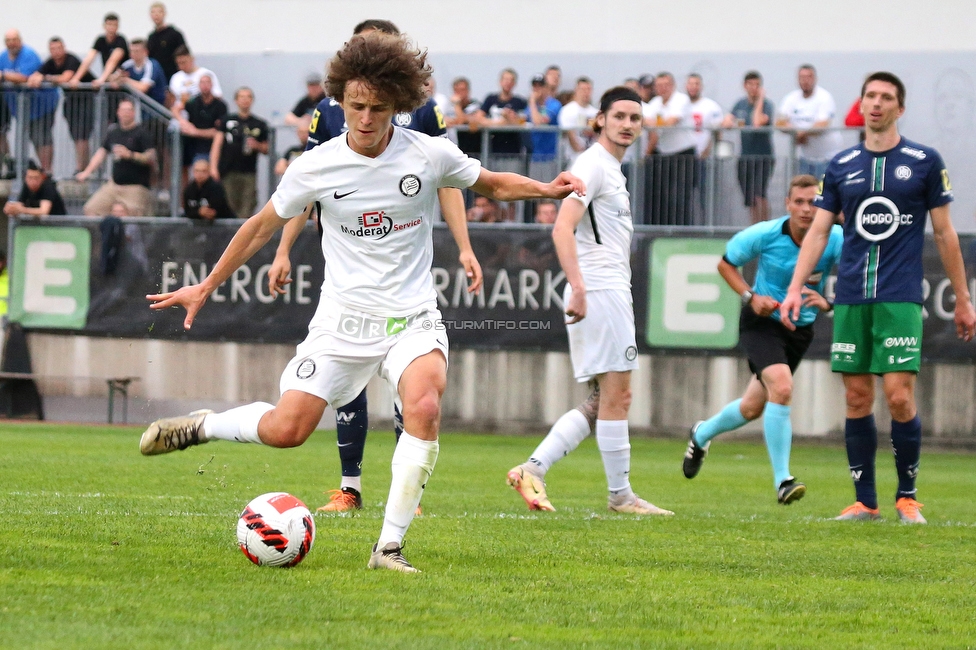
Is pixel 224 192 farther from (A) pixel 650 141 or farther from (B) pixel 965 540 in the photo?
(B) pixel 965 540

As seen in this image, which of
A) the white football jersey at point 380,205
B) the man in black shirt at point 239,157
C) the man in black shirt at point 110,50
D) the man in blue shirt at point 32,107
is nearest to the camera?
the white football jersey at point 380,205

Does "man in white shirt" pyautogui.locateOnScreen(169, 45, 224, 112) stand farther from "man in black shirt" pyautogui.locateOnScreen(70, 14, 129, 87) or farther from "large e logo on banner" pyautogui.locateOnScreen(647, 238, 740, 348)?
"large e logo on banner" pyautogui.locateOnScreen(647, 238, 740, 348)

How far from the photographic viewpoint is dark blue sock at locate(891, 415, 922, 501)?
8.27 m

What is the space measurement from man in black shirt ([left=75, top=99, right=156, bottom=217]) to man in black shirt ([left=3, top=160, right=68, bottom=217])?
0.40m

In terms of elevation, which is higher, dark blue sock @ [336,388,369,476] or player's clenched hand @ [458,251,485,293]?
player's clenched hand @ [458,251,485,293]

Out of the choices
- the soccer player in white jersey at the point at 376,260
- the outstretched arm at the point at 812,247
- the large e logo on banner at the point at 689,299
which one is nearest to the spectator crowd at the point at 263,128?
the large e logo on banner at the point at 689,299

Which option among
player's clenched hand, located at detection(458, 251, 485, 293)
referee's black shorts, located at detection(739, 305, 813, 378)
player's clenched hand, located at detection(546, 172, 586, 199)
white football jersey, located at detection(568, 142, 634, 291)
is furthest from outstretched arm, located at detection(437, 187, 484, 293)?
referee's black shorts, located at detection(739, 305, 813, 378)

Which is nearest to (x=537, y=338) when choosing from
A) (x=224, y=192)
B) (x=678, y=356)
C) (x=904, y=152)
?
(x=678, y=356)

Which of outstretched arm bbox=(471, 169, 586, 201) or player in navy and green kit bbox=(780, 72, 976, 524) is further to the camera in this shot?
player in navy and green kit bbox=(780, 72, 976, 524)

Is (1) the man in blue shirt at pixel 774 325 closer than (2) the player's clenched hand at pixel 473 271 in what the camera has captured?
No

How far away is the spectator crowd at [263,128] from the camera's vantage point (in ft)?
55.6

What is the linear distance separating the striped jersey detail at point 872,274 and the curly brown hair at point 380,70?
342cm

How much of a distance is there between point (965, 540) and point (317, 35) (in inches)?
641

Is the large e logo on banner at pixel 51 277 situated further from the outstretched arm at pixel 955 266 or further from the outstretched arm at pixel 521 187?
the outstretched arm at pixel 521 187
